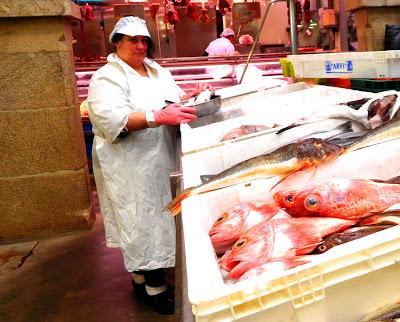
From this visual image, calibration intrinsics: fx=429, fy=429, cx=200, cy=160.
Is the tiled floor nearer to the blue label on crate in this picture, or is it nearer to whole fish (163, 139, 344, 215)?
whole fish (163, 139, 344, 215)

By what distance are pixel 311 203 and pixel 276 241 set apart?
22 cm

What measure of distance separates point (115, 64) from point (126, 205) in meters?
1.14

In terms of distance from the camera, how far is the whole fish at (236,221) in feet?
4.43

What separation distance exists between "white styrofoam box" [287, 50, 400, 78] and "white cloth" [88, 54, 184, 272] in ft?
4.19

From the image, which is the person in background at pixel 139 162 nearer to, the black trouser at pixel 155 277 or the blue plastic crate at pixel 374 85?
the black trouser at pixel 155 277

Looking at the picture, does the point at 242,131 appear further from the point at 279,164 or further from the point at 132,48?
A: the point at 132,48

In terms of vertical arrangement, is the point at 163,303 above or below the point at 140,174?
below

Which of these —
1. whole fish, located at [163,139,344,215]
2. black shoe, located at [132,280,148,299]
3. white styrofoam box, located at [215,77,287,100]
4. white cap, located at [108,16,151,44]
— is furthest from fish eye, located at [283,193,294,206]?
black shoe, located at [132,280,148,299]

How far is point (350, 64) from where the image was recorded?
3.23 metres

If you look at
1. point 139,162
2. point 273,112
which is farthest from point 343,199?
point 139,162

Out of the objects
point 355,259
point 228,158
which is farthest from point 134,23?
point 355,259

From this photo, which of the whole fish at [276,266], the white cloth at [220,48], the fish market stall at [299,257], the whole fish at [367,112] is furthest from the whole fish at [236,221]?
the white cloth at [220,48]

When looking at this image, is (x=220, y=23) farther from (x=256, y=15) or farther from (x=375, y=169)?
(x=375, y=169)

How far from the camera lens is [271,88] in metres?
3.94
